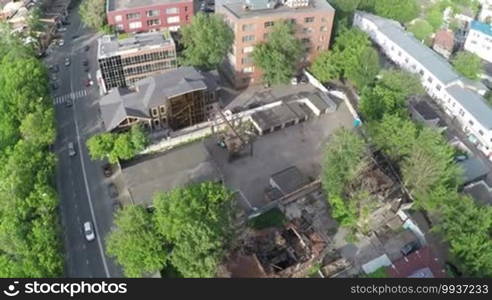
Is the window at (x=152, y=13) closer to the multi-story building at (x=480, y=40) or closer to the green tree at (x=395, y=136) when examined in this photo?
the green tree at (x=395, y=136)

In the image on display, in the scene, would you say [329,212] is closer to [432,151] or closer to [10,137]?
[432,151]

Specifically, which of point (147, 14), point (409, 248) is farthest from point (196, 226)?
point (147, 14)

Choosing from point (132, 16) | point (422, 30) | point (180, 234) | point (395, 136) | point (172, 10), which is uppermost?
point (172, 10)

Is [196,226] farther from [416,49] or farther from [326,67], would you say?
[416,49]

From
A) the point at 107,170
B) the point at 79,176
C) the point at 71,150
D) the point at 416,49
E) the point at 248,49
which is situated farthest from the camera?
the point at 416,49

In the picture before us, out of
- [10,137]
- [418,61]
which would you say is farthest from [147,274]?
[418,61]

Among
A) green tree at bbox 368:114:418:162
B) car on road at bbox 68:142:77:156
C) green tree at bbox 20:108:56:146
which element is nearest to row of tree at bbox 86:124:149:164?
car on road at bbox 68:142:77:156
